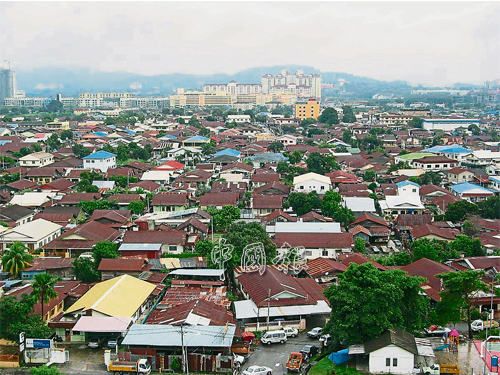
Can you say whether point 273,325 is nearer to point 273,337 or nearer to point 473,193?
point 273,337

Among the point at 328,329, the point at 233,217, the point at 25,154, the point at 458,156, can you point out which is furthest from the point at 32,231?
the point at 458,156

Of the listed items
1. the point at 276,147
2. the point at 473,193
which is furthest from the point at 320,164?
the point at 276,147

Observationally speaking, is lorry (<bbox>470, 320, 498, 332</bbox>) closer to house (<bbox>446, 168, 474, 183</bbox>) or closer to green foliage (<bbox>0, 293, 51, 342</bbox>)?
green foliage (<bbox>0, 293, 51, 342</bbox>)

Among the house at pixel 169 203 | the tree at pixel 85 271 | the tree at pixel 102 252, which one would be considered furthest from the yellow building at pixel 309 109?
the tree at pixel 85 271

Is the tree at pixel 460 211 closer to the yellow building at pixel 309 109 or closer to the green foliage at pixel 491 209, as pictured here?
the green foliage at pixel 491 209

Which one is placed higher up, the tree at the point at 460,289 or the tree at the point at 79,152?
the tree at the point at 79,152


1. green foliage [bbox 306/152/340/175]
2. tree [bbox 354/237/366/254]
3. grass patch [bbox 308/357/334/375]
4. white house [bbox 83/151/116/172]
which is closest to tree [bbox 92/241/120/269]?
grass patch [bbox 308/357/334/375]
